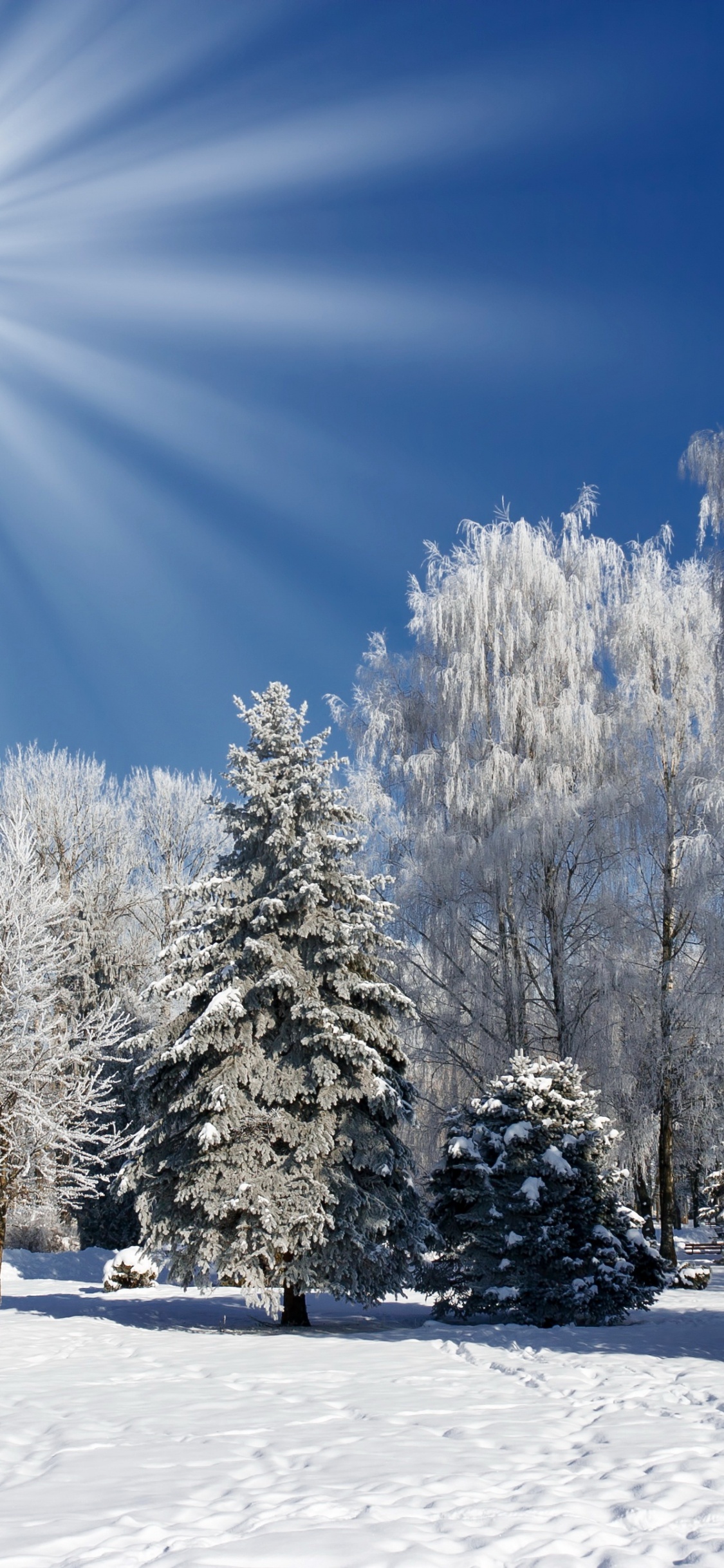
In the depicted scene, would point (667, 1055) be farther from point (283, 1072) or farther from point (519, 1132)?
point (283, 1072)

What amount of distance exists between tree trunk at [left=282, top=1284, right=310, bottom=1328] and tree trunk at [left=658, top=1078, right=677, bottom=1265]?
24.7 ft

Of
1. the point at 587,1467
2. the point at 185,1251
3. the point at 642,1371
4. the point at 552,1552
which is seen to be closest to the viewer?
the point at 552,1552

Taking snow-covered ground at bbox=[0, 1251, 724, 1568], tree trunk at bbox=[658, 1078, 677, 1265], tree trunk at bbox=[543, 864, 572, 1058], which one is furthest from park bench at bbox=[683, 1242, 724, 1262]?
snow-covered ground at bbox=[0, 1251, 724, 1568]

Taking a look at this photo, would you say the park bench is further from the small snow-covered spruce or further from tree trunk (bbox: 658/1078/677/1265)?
the small snow-covered spruce

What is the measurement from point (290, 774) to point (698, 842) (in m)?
6.40

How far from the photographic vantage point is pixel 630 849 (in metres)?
16.8

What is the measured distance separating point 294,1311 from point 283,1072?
2.62 metres

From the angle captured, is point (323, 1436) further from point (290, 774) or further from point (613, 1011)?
point (613, 1011)

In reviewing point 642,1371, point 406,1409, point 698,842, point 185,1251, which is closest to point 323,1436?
point 406,1409

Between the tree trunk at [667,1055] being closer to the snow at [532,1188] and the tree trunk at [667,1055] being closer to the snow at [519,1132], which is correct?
the snow at [519,1132]

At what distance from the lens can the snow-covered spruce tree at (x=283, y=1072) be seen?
33.7 feet

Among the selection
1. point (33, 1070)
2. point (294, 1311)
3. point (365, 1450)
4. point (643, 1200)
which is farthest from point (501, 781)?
point (643, 1200)

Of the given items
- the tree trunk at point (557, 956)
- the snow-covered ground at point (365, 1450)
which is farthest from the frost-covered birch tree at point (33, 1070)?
the tree trunk at point (557, 956)

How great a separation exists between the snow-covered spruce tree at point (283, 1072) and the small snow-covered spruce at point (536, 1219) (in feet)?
1.82
